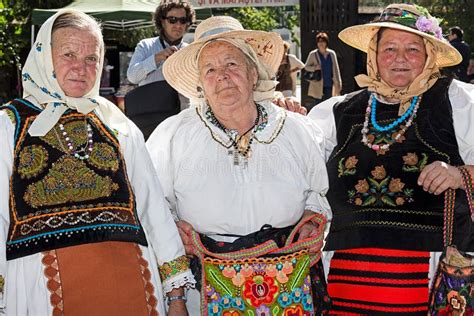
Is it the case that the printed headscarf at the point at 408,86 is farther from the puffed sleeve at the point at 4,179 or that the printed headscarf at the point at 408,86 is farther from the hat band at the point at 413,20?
the puffed sleeve at the point at 4,179

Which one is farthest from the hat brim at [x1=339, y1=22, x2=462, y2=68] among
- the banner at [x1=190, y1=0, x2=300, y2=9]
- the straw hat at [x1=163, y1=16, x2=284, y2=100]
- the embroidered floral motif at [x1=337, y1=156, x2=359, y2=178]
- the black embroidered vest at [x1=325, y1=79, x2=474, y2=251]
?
the banner at [x1=190, y1=0, x2=300, y2=9]

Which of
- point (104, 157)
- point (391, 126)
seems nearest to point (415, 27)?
point (391, 126)

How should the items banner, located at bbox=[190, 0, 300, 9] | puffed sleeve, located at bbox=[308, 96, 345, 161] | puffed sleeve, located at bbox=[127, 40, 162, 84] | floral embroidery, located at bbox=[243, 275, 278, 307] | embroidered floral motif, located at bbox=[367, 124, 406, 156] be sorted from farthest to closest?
banner, located at bbox=[190, 0, 300, 9] → puffed sleeve, located at bbox=[127, 40, 162, 84] → puffed sleeve, located at bbox=[308, 96, 345, 161] → embroidered floral motif, located at bbox=[367, 124, 406, 156] → floral embroidery, located at bbox=[243, 275, 278, 307]

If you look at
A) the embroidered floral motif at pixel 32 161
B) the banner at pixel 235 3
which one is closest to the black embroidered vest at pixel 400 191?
the embroidered floral motif at pixel 32 161

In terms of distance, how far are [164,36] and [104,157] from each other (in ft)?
10.7

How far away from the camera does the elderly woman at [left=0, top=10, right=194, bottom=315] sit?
2896mm

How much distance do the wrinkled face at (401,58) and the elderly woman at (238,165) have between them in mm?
448

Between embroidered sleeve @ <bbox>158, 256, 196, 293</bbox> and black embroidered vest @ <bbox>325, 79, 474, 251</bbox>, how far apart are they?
84 cm

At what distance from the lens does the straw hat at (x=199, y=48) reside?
3.59 meters

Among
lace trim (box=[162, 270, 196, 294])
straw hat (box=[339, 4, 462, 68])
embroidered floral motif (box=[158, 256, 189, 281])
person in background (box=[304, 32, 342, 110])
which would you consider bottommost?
person in background (box=[304, 32, 342, 110])

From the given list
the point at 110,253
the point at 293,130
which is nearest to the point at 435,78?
the point at 293,130

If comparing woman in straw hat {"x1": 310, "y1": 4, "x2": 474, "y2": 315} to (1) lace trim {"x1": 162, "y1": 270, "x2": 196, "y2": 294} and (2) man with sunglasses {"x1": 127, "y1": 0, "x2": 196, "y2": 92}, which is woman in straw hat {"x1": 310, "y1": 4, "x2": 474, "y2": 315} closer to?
(1) lace trim {"x1": 162, "y1": 270, "x2": 196, "y2": 294}

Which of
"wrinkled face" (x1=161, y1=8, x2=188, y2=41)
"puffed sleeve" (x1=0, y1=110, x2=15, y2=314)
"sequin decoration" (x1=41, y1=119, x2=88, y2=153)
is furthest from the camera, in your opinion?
"wrinkled face" (x1=161, y1=8, x2=188, y2=41)

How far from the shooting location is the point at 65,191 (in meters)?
2.95
